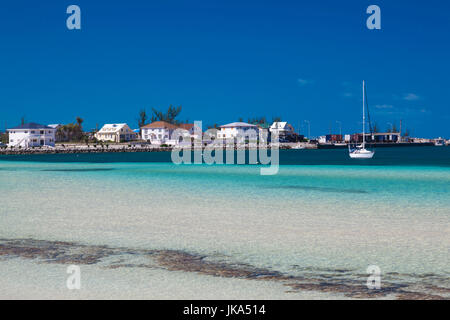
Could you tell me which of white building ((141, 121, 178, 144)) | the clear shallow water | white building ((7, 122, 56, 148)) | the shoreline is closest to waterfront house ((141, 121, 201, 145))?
white building ((141, 121, 178, 144))

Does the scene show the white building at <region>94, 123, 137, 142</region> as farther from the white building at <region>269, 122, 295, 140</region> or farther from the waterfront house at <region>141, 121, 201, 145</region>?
the white building at <region>269, 122, 295, 140</region>

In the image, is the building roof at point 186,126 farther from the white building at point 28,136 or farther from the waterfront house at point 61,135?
the white building at point 28,136

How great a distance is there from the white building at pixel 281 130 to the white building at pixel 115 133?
4186 cm

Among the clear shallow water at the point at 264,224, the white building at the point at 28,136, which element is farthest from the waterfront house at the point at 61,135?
the clear shallow water at the point at 264,224

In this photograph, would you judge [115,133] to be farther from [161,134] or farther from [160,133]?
[161,134]

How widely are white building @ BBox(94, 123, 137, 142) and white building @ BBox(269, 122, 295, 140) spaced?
4186cm

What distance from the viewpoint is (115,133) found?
14750cm

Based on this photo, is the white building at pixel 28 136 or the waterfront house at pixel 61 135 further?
the waterfront house at pixel 61 135

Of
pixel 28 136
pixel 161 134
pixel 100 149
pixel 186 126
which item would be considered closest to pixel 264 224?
pixel 100 149

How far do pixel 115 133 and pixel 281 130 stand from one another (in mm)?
49032

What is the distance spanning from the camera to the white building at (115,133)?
147025 millimetres
